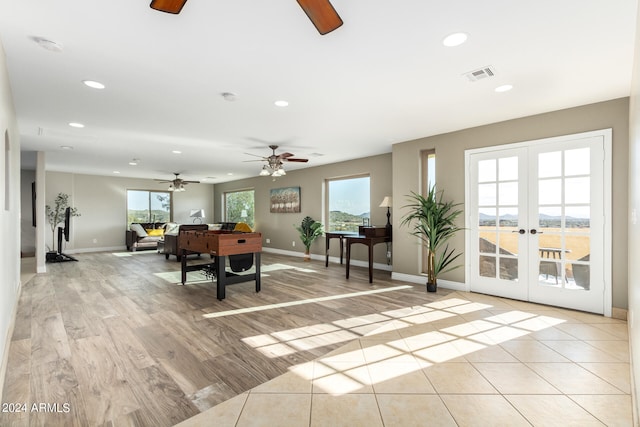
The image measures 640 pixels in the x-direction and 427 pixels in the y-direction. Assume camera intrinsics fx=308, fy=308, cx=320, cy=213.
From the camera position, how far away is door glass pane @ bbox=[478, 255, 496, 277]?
166 inches

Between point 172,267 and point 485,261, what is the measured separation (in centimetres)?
589

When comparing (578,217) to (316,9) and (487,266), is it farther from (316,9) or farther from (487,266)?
(316,9)

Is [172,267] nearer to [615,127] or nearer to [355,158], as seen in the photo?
[355,158]

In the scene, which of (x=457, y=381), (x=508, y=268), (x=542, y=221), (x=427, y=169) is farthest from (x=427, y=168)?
(x=457, y=381)

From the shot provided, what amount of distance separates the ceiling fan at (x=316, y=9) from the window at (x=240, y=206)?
8.65m

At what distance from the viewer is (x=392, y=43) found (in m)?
2.21

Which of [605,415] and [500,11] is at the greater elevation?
[500,11]

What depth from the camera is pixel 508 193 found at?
160 inches

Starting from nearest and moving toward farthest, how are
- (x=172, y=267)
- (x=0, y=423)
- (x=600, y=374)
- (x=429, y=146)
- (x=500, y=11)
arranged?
1. (x=0, y=423)
2. (x=500, y=11)
3. (x=600, y=374)
4. (x=429, y=146)
5. (x=172, y=267)

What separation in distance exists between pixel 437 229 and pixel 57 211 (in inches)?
378

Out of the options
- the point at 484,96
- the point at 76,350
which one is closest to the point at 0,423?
the point at 76,350

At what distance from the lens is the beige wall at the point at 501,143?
329cm

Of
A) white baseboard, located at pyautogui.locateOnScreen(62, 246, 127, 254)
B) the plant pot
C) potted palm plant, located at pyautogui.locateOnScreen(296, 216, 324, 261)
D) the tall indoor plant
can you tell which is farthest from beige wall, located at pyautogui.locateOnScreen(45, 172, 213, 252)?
the plant pot

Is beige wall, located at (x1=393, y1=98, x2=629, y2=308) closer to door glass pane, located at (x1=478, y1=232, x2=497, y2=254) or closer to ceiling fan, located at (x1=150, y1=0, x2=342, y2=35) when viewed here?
door glass pane, located at (x1=478, y1=232, x2=497, y2=254)
